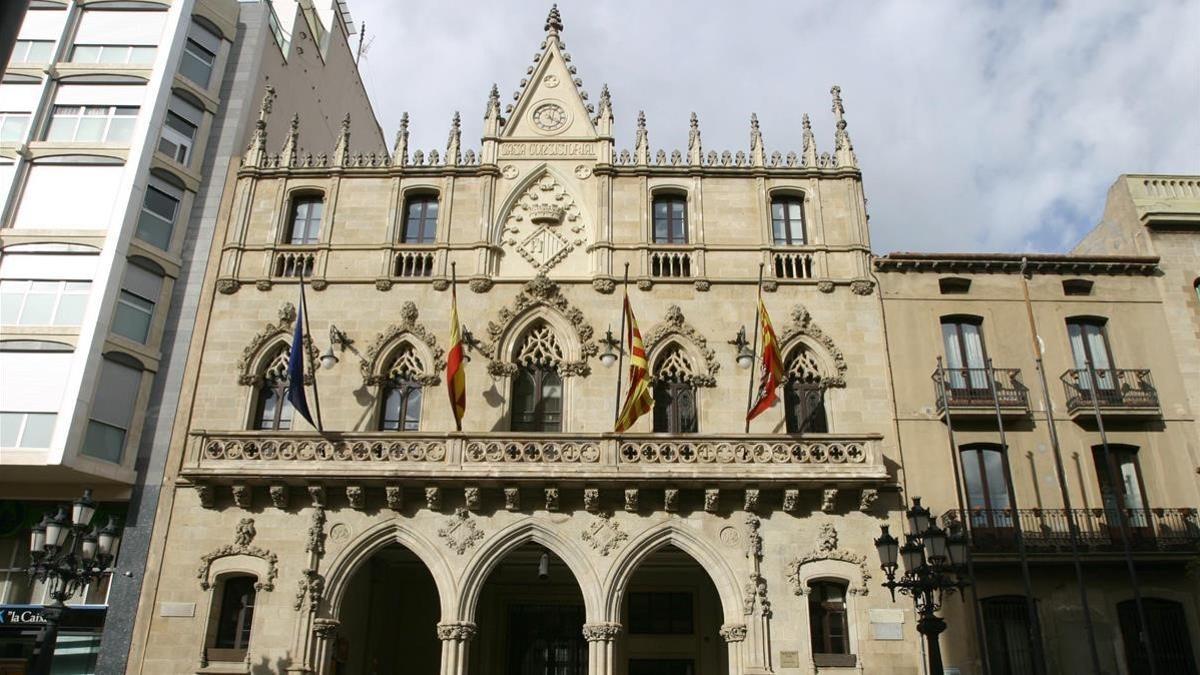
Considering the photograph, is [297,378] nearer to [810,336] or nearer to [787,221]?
[810,336]

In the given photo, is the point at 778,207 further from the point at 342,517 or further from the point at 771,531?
the point at 342,517

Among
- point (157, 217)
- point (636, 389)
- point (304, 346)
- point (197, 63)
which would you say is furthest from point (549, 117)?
point (157, 217)

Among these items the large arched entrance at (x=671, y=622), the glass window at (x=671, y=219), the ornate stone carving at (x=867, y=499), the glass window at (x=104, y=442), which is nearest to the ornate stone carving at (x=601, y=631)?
the large arched entrance at (x=671, y=622)

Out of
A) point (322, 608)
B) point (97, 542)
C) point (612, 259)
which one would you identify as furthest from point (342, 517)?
point (612, 259)

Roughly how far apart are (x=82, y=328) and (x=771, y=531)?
16.1 metres

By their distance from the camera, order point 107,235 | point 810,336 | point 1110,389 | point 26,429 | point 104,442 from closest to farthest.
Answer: point 26,429 < point 104,442 < point 1110,389 < point 107,235 < point 810,336

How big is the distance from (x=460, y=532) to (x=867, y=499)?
28.7 feet

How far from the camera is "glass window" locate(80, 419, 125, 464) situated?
19.9 meters

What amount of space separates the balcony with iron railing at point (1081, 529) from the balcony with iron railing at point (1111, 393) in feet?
7.36

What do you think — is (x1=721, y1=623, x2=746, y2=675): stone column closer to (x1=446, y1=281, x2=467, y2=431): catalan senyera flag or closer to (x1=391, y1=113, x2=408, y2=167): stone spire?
(x1=446, y1=281, x2=467, y2=431): catalan senyera flag

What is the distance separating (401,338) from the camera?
73.0 feet

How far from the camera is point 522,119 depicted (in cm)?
2536

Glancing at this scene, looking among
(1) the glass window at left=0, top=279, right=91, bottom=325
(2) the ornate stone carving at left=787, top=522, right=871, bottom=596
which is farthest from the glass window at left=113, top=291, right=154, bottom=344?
(2) the ornate stone carving at left=787, top=522, right=871, bottom=596

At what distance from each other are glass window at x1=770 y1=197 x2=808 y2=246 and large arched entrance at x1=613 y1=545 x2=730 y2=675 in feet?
28.4
